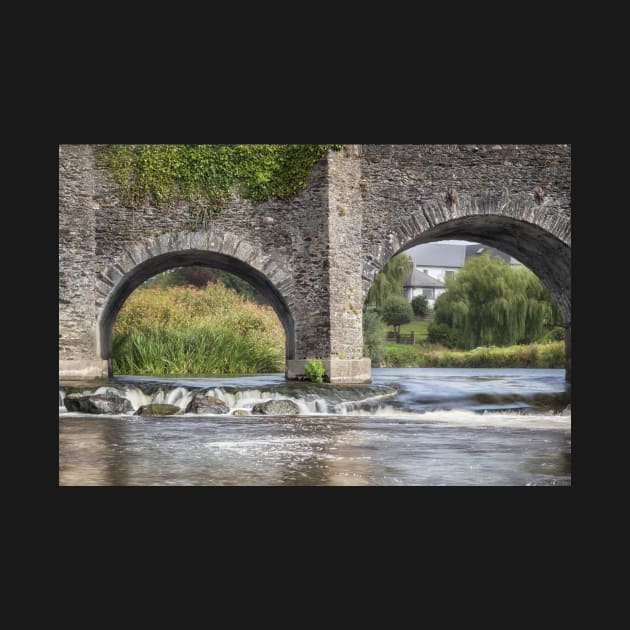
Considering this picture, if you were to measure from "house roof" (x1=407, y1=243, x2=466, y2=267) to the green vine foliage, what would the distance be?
33316 millimetres

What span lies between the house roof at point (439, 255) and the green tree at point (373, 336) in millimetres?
21052

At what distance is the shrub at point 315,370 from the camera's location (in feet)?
41.3

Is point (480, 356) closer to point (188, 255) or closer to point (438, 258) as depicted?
point (188, 255)

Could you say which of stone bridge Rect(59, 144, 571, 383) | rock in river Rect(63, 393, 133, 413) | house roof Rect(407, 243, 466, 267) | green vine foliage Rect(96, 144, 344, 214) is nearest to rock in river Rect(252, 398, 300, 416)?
stone bridge Rect(59, 144, 571, 383)

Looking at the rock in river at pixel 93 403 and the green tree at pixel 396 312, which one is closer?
the rock in river at pixel 93 403

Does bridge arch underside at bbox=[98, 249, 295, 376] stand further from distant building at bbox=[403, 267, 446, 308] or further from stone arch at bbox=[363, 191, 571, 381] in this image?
distant building at bbox=[403, 267, 446, 308]

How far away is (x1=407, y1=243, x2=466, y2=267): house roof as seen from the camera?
152 ft

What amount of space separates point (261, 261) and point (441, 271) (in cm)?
3407

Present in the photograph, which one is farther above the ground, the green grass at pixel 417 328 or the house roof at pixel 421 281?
the house roof at pixel 421 281

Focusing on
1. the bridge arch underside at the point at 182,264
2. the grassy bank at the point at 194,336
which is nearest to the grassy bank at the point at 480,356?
the grassy bank at the point at 194,336

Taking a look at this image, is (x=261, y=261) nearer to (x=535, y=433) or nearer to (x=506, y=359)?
(x=535, y=433)

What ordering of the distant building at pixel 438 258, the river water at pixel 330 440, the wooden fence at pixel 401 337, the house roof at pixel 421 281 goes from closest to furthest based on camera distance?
the river water at pixel 330 440, the wooden fence at pixel 401 337, the house roof at pixel 421 281, the distant building at pixel 438 258

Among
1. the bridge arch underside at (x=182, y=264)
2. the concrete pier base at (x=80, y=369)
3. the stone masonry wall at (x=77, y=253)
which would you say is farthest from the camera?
the bridge arch underside at (x=182, y=264)

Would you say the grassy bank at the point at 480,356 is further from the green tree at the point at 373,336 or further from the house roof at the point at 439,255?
the house roof at the point at 439,255
